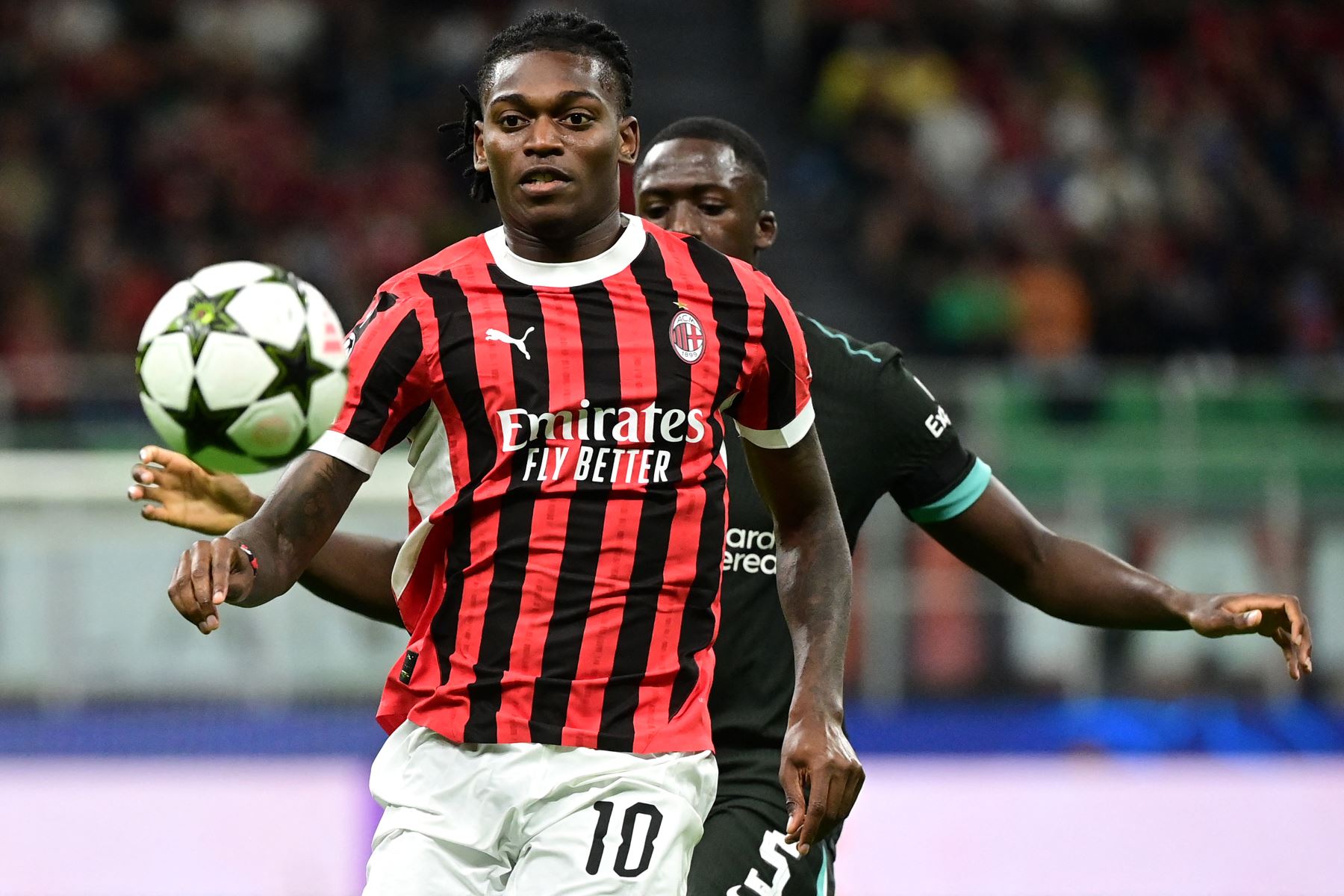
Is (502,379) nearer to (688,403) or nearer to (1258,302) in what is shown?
(688,403)

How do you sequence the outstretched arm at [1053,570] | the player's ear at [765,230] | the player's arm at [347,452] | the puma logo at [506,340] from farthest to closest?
the player's ear at [765,230] < the outstretched arm at [1053,570] < the puma logo at [506,340] < the player's arm at [347,452]

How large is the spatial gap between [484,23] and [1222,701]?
284 inches

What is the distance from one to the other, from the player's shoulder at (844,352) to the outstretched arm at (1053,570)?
0.37 meters

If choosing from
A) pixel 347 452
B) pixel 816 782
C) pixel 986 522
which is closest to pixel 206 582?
pixel 347 452

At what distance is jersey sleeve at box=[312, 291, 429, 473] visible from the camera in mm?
2908

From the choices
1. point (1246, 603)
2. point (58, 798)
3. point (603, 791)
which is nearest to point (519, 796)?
point (603, 791)

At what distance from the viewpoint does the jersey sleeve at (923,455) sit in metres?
3.99

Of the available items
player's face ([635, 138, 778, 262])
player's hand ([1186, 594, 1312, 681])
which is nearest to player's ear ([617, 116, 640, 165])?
player's face ([635, 138, 778, 262])

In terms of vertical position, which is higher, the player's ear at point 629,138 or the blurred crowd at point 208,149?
the blurred crowd at point 208,149

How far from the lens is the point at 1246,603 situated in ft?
12.0

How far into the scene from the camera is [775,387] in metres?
3.17

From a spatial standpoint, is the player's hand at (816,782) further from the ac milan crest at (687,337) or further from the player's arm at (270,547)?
the player's arm at (270,547)

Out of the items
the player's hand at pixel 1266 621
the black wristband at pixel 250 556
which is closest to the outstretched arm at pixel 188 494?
the black wristband at pixel 250 556

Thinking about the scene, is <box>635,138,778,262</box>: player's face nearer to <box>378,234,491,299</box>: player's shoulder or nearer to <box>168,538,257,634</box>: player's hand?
<box>378,234,491,299</box>: player's shoulder
